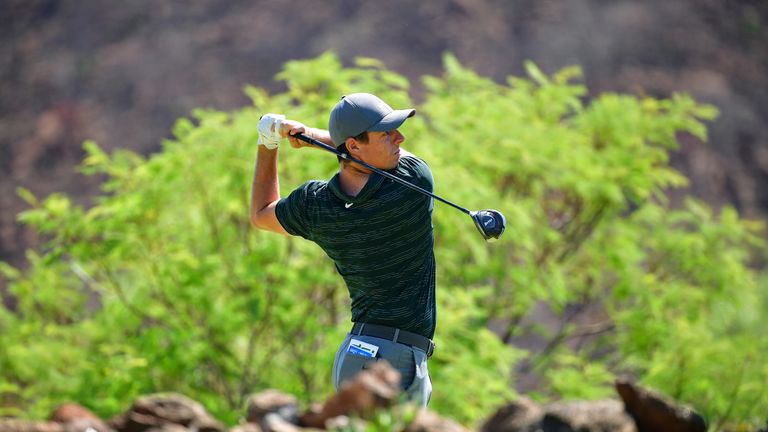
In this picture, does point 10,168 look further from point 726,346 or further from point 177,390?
point 726,346

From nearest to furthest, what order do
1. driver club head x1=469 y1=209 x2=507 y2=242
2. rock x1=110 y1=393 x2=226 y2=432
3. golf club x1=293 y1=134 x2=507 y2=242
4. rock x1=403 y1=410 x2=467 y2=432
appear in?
rock x1=403 y1=410 x2=467 y2=432 < golf club x1=293 y1=134 x2=507 y2=242 < driver club head x1=469 y1=209 x2=507 y2=242 < rock x1=110 y1=393 x2=226 y2=432

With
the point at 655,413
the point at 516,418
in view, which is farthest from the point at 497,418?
the point at 655,413

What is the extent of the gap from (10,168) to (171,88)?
5.51 m

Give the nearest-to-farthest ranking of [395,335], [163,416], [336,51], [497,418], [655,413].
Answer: [395,335], [655,413], [163,416], [497,418], [336,51]

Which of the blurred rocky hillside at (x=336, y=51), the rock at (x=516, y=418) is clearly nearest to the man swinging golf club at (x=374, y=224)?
the rock at (x=516, y=418)

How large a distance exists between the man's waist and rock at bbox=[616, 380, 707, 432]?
6.98ft

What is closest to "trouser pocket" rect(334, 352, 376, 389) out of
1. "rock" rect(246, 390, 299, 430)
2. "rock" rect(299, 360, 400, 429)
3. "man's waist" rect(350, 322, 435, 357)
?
"man's waist" rect(350, 322, 435, 357)

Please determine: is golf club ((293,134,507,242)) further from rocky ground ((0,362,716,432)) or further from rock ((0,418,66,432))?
rock ((0,418,66,432))

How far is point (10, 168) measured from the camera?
3419cm

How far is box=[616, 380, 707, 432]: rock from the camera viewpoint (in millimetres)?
6332

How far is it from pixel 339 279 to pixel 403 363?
229 inches

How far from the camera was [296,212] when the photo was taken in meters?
4.73

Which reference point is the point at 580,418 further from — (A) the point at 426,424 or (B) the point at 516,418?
(A) the point at 426,424

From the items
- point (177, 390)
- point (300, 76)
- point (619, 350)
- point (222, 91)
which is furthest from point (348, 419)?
point (222, 91)
